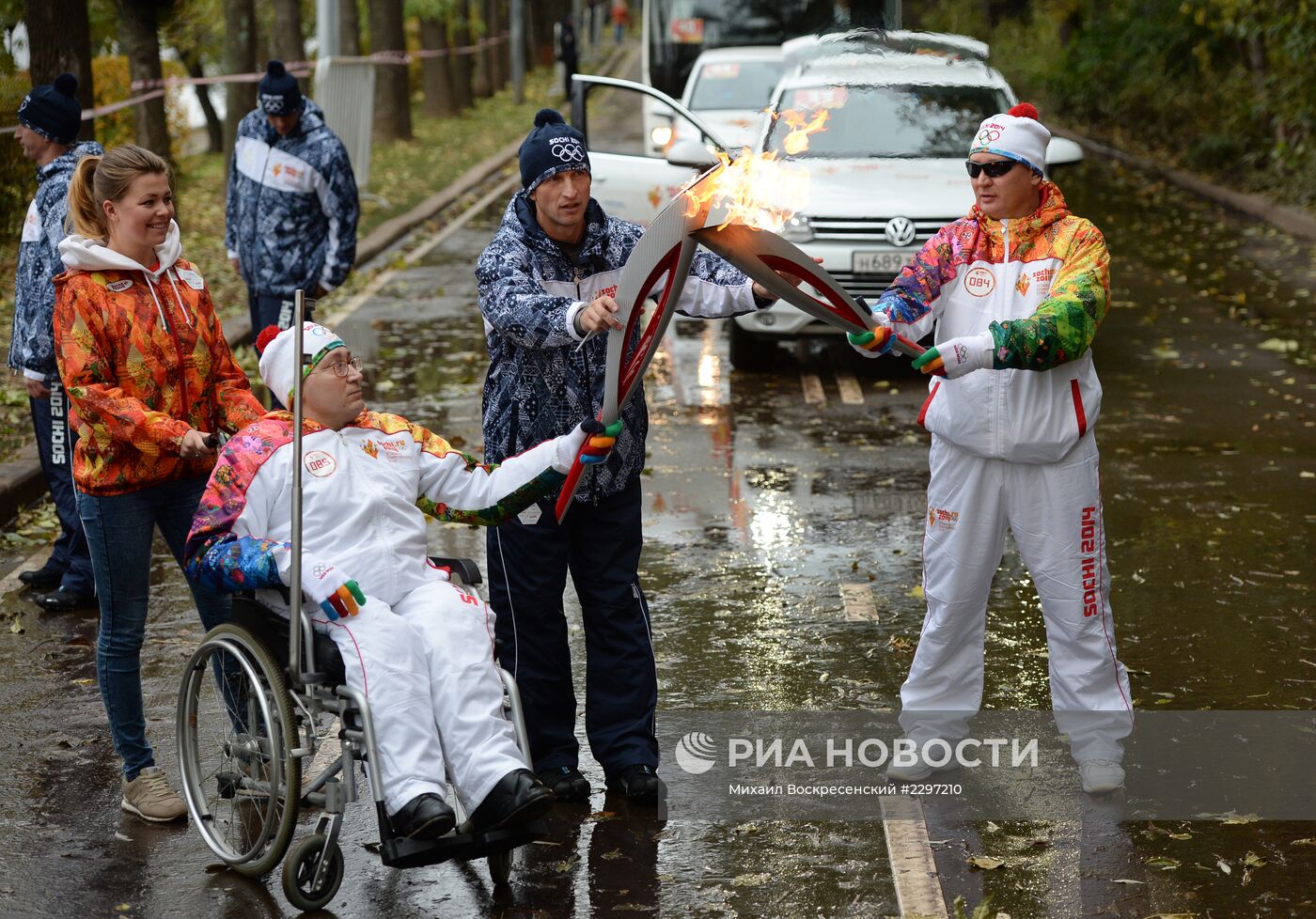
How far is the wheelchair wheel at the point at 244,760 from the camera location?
15.0 feet

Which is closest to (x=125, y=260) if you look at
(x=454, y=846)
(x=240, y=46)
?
(x=454, y=846)

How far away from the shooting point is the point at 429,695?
14.9 ft

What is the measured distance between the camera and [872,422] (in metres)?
10.5

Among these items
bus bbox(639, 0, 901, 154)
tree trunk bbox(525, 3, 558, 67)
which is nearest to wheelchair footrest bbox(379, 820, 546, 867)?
bus bbox(639, 0, 901, 154)

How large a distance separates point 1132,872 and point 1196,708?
1.39 metres

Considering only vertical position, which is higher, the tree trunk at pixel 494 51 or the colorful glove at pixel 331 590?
the colorful glove at pixel 331 590

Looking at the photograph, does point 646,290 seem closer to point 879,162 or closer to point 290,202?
point 290,202

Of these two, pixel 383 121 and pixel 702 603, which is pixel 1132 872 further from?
pixel 383 121

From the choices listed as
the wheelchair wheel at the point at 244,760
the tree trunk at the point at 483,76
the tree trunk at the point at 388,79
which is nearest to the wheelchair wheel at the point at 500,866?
the wheelchair wheel at the point at 244,760

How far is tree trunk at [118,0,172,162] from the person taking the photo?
17.6 meters

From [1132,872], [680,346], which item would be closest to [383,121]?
[680,346]

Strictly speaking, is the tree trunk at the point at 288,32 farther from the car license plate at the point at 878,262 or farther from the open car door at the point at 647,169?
the car license plate at the point at 878,262

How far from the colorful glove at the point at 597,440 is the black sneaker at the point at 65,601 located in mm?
3436

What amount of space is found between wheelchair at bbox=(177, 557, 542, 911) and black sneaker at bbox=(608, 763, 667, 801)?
59 centimetres
